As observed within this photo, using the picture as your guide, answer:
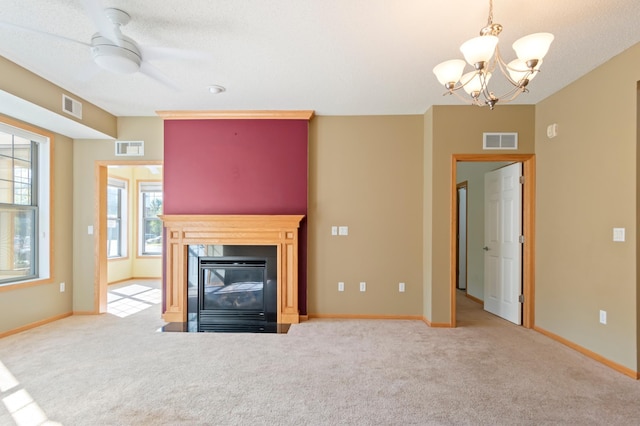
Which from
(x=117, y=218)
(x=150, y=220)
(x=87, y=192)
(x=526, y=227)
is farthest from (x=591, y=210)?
(x=117, y=218)

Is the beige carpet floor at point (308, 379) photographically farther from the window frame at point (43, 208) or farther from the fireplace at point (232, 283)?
the window frame at point (43, 208)

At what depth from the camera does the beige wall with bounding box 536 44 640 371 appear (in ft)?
9.23

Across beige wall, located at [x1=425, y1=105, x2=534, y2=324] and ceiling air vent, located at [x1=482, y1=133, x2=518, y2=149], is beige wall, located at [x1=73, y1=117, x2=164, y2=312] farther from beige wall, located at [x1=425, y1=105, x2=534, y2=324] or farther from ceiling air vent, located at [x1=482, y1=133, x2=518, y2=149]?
ceiling air vent, located at [x1=482, y1=133, x2=518, y2=149]

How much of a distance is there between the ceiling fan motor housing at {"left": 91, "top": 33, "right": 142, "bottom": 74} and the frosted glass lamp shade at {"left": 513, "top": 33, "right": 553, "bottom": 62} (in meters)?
2.34

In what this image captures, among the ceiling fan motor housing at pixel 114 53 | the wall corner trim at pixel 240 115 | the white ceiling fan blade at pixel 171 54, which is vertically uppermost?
the white ceiling fan blade at pixel 171 54

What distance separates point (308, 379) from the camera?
2.68m

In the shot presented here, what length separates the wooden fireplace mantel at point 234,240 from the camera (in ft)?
13.8

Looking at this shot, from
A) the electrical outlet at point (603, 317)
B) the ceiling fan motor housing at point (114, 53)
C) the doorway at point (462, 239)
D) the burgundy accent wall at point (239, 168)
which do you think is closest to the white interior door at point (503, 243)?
the electrical outlet at point (603, 317)

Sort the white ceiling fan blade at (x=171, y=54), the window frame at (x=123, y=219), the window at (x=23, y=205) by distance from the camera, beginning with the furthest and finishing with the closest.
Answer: the window frame at (x=123, y=219), the window at (x=23, y=205), the white ceiling fan blade at (x=171, y=54)

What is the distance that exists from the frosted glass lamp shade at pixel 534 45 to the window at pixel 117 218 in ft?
23.9

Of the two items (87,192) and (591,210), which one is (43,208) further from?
(591,210)

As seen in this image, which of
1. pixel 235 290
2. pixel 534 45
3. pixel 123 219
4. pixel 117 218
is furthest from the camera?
pixel 123 219

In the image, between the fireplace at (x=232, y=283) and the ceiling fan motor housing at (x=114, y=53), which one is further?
the fireplace at (x=232, y=283)

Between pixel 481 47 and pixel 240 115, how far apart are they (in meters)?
3.11
